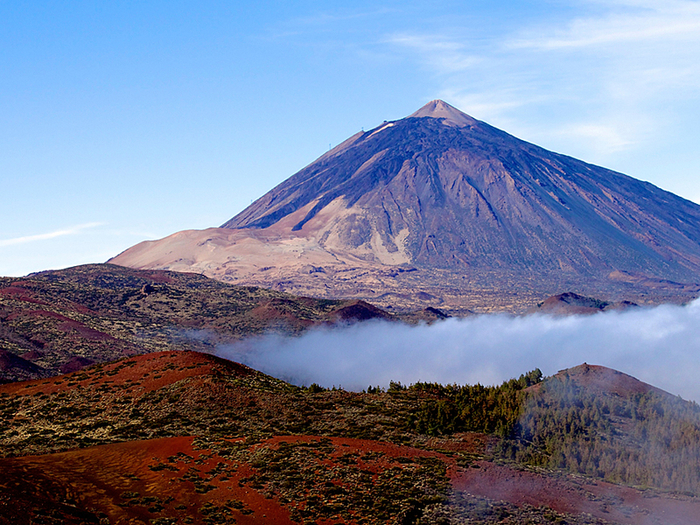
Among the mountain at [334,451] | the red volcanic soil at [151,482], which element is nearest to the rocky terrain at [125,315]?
the mountain at [334,451]

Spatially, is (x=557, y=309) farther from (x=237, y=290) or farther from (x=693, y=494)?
(x=693, y=494)

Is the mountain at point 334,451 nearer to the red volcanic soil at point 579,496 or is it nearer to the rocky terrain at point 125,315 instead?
the red volcanic soil at point 579,496

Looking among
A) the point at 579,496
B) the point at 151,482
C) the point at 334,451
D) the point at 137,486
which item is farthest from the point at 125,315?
the point at 579,496

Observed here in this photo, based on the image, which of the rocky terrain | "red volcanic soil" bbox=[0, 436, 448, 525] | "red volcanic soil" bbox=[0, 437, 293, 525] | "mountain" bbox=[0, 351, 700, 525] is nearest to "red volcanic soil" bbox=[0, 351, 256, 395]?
"mountain" bbox=[0, 351, 700, 525]

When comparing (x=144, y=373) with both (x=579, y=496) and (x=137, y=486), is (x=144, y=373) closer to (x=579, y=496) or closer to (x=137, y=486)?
(x=137, y=486)

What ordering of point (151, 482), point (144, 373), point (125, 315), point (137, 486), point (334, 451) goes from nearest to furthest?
point (137, 486) → point (151, 482) → point (334, 451) → point (144, 373) → point (125, 315)

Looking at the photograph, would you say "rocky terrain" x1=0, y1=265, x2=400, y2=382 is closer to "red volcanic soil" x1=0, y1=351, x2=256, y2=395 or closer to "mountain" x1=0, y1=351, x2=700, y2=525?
"red volcanic soil" x1=0, y1=351, x2=256, y2=395

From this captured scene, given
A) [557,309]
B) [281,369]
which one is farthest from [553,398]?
Result: [557,309]
